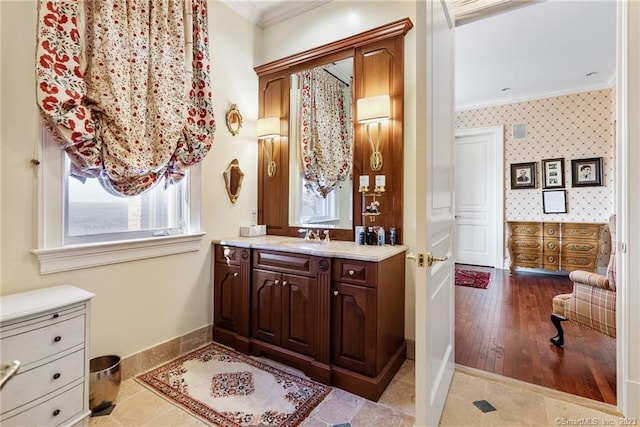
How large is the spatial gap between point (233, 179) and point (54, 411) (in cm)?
188

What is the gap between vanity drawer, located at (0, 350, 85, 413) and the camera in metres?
1.28

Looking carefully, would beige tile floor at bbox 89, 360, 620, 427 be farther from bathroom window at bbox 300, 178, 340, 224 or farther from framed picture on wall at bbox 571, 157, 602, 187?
framed picture on wall at bbox 571, 157, 602, 187

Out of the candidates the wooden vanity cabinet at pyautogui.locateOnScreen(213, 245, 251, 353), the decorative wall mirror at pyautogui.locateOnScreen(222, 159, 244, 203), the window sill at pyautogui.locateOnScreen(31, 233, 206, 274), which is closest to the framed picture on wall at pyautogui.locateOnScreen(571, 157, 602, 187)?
the decorative wall mirror at pyautogui.locateOnScreen(222, 159, 244, 203)

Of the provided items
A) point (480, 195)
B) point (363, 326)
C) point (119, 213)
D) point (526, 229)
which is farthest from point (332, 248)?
point (480, 195)

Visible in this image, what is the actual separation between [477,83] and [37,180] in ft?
16.8

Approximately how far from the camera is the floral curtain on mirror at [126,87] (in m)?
1.59

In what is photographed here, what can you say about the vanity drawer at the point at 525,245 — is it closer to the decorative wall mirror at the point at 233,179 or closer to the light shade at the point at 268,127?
the light shade at the point at 268,127

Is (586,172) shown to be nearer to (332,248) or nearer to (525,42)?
(525,42)

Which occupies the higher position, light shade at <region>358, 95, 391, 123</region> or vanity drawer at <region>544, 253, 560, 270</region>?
light shade at <region>358, 95, 391, 123</region>

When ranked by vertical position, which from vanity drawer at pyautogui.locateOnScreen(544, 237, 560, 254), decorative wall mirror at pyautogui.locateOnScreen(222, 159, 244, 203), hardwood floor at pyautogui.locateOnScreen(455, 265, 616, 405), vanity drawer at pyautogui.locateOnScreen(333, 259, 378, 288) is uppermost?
decorative wall mirror at pyautogui.locateOnScreen(222, 159, 244, 203)

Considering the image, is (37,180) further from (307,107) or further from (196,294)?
(307,107)

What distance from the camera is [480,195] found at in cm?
544

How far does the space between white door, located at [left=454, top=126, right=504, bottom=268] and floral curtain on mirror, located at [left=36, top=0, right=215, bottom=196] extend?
187 inches

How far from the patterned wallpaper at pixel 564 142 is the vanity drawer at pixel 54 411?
5.81m
